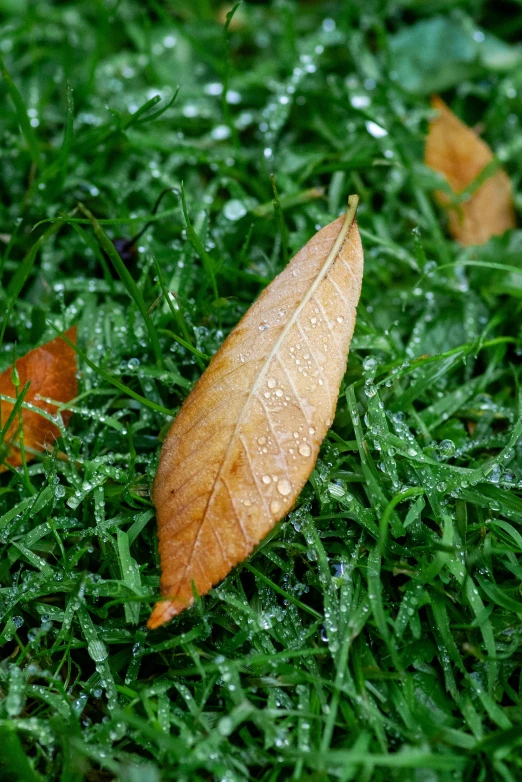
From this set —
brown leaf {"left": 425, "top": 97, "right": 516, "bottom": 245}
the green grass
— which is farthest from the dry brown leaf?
brown leaf {"left": 425, "top": 97, "right": 516, "bottom": 245}

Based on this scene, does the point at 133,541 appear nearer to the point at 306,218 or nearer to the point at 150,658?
the point at 150,658

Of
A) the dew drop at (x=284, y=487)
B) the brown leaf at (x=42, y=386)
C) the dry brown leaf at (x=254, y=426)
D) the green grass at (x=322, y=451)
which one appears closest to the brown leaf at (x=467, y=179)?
the green grass at (x=322, y=451)

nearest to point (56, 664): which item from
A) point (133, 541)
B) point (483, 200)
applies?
point (133, 541)

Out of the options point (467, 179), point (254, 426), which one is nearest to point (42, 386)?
point (254, 426)

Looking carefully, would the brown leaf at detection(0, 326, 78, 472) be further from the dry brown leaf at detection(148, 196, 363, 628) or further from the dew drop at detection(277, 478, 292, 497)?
the dew drop at detection(277, 478, 292, 497)

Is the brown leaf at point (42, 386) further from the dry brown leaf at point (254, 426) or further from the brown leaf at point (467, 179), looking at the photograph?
the brown leaf at point (467, 179)

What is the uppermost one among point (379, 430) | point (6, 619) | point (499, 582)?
point (379, 430)
